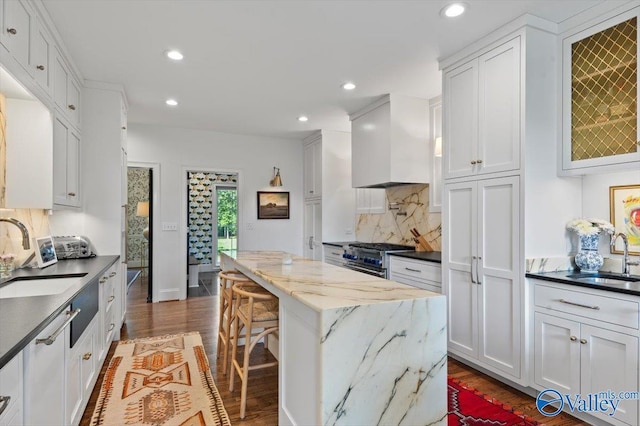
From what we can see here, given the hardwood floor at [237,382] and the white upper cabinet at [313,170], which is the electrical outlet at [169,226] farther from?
the white upper cabinet at [313,170]

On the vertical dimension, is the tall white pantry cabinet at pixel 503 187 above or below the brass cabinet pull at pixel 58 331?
above

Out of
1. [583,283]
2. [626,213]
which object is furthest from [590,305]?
[626,213]

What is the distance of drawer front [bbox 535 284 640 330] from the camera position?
190cm

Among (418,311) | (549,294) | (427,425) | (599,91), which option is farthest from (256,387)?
(599,91)

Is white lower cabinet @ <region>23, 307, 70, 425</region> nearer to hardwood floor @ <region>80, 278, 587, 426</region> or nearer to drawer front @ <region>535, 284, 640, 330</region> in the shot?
hardwood floor @ <region>80, 278, 587, 426</region>

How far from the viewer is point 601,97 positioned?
2324mm

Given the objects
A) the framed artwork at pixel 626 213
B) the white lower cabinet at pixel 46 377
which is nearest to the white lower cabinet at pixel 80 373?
the white lower cabinet at pixel 46 377

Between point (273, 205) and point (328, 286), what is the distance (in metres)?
4.40

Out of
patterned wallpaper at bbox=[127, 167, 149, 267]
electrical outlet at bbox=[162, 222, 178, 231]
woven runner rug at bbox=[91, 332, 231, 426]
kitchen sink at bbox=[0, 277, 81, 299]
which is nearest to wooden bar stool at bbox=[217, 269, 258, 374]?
woven runner rug at bbox=[91, 332, 231, 426]

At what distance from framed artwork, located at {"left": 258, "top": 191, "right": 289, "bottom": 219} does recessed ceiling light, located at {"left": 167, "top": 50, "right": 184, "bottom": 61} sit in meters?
3.14

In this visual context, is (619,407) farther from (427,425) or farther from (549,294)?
(427,425)

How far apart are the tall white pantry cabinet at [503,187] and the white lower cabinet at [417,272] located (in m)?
0.27

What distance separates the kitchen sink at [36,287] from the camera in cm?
205

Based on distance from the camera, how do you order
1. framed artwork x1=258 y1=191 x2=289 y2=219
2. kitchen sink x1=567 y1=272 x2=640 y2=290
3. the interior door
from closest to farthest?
kitchen sink x1=567 y1=272 x2=640 y2=290 < framed artwork x1=258 y1=191 x2=289 y2=219 < the interior door
